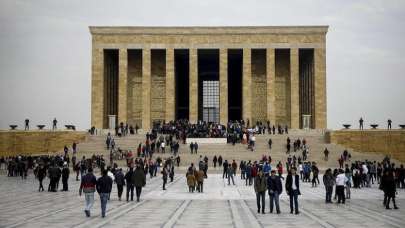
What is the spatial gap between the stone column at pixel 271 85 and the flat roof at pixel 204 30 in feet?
7.25

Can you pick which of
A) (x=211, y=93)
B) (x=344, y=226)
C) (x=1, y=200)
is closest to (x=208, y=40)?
(x=211, y=93)

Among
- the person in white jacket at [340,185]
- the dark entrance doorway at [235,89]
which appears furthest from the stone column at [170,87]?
the person in white jacket at [340,185]

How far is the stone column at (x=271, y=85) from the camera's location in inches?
2227

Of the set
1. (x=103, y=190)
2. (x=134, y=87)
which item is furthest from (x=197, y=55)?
(x=103, y=190)

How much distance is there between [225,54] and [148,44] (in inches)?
307

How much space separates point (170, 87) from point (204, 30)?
21.7ft

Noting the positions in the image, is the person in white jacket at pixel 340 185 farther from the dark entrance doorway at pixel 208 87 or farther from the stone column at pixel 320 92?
the dark entrance doorway at pixel 208 87

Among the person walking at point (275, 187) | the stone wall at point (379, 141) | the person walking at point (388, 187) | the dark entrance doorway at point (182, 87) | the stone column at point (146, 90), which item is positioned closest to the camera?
the person walking at point (275, 187)

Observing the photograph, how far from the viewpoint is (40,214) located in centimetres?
1458

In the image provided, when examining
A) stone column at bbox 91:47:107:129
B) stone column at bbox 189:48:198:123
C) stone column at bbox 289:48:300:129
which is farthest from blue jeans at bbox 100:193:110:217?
stone column at bbox 289:48:300:129

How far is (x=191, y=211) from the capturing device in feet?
50.9

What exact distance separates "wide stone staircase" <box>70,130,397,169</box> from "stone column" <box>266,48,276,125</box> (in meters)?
8.71

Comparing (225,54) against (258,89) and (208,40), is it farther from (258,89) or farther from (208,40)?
(258,89)

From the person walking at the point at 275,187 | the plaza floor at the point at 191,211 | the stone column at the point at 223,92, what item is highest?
the stone column at the point at 223,92
